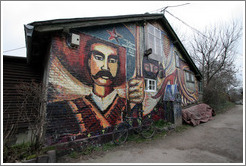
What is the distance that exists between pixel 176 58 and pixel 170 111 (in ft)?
16.1

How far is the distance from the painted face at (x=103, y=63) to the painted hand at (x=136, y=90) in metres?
1.24

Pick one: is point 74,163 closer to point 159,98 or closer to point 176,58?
point 159,98

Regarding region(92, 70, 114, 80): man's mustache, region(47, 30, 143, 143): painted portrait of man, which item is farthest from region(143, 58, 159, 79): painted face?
region(92, 70, 114, 80): man's mustache

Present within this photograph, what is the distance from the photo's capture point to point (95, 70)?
5027 mm

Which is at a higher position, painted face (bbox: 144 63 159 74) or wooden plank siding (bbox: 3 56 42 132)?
painted face (bbox: 144 63 159 74)

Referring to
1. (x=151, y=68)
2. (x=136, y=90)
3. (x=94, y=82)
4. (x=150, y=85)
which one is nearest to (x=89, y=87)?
(x=94, y=82)

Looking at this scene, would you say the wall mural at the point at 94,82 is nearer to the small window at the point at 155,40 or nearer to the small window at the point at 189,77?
the small window at the point at 155,40

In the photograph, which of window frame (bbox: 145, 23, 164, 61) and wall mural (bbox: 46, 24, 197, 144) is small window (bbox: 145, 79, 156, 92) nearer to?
wall mural (bbox: 46, 24, 197, 144)

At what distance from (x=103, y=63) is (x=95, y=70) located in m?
0.53

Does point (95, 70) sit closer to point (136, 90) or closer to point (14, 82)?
point (136, 90)

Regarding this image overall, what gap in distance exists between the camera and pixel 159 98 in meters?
7.95

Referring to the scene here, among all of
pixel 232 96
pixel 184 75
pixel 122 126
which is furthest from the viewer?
pixel 232 96

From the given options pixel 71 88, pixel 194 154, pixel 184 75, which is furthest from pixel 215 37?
pixel 71 88

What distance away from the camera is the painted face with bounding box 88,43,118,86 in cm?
504
